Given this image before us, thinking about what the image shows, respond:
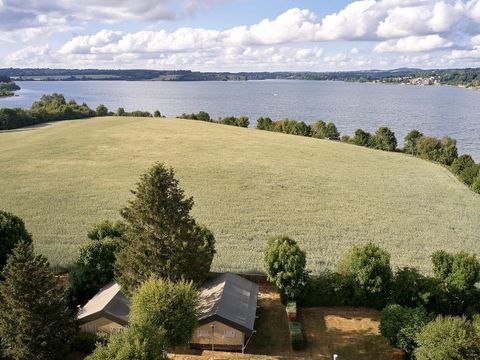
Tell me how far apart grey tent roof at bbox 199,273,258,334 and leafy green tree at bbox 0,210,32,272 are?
12.0m

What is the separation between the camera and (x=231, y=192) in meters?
49.9

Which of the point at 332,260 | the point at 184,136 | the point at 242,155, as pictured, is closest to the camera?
the point at 332,260

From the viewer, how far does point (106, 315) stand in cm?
2211

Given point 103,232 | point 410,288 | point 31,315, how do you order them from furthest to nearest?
1. point 103,232
2. point 410,288
3. point 31,315

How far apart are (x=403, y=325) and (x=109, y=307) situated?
14680mm

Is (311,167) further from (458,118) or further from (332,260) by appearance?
(458,118)

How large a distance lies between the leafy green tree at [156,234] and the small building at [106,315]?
138cm

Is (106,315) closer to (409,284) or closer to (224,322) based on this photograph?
(224,322)

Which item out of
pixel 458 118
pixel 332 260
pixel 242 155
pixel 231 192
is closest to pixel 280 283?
pixel 332 260

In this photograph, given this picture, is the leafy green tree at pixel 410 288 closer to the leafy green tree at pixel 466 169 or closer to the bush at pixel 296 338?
the bush at pixel 296 338

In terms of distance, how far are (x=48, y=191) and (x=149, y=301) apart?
3544 centimetres

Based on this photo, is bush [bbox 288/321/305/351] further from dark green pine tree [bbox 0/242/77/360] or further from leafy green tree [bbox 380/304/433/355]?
dark green pine tree [bbox 0/242/77/360]

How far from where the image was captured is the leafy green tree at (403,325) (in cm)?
2075

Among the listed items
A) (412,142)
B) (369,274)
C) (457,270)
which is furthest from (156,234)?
(412,142)
